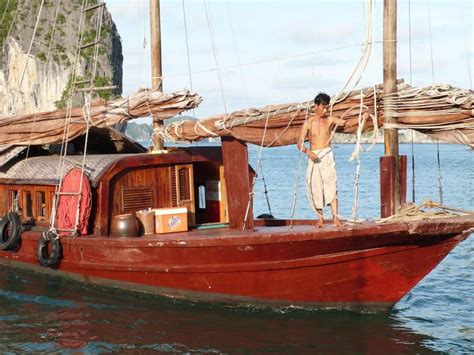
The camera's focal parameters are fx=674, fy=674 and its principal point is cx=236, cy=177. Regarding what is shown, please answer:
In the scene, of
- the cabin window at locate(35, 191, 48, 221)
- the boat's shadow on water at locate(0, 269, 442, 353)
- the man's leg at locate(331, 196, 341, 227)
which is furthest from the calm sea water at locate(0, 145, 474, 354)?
the cabin window at locate(35, 191, 48, 221)

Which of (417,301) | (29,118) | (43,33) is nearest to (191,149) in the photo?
(29,118)

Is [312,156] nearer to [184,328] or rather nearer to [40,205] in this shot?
[184,328]

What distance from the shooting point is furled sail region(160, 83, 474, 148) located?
28.5 ft

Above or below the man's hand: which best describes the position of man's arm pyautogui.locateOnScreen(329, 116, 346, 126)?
above

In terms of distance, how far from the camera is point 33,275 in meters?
13.3

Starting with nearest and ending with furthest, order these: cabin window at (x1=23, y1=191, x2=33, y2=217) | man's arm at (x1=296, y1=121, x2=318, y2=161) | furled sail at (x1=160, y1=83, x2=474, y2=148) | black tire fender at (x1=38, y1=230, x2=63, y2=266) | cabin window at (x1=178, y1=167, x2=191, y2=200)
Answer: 1. furled sail at (x1=160, y1=83, x2=474, y2=148)
2. man's arm at (x1=296, y1=121, x2=318, y2=161)
3. black tire fender at (x1=38, y1=230, x2=63, y2=266)
4. cabin window at (x1=178, y1=167, x2=191, y2=200)
5. cabin window at (x1=23, y1=191, x2=33, y2=217)

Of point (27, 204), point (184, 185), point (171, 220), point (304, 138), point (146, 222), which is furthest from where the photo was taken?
point (27, 204)

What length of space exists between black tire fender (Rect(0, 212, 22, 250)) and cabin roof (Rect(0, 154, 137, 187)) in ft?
2.53

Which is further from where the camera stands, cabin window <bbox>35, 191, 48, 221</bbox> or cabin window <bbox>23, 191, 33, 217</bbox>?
cabin window <bbox>23, 191, 33, 217</bbox>

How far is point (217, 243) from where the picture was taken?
31.8 ft

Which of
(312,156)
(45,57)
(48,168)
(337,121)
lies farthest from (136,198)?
(45,57)

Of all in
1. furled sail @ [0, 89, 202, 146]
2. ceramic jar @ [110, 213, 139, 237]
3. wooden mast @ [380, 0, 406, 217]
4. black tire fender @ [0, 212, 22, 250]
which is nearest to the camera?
wooden mast @ [380, 0, 406, 217]

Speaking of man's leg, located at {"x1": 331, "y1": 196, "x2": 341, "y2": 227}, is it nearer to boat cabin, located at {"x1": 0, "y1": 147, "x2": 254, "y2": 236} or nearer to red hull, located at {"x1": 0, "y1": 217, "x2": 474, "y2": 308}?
red hull, located at {"x1": 0, "y1": 217, "x2": 474, "y2": 308}

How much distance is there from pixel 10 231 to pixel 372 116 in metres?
7.23
